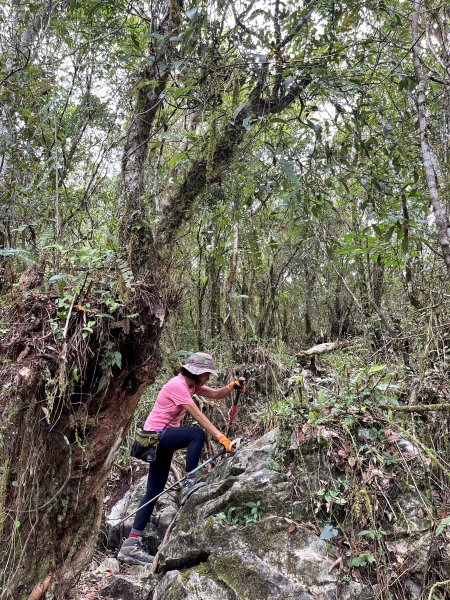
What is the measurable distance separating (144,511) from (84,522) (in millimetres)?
994

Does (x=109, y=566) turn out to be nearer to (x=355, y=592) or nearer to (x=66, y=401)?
(x=66, y=401)

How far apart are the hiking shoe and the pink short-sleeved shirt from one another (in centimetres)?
114

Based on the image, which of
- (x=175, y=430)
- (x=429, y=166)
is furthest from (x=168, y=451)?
(x=429, y=166)

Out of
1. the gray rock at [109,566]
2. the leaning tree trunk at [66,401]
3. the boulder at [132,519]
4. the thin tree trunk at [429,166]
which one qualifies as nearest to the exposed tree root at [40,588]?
the leaning tree trunk at [66,401]

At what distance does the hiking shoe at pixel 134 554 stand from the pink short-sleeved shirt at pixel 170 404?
1.14m

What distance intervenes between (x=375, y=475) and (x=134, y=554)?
2611 mm

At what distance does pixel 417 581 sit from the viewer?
284 cm

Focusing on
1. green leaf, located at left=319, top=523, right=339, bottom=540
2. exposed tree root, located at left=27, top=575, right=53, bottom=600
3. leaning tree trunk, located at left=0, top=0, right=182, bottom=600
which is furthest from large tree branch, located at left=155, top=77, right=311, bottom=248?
exposed tree root, located at left=27, top=575, right=53, bottom=600

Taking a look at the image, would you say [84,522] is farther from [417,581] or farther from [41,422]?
[417,581]

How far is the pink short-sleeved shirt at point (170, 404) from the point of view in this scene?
4.55 metres

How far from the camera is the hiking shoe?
13.8 ft

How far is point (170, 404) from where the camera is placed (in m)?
4.64

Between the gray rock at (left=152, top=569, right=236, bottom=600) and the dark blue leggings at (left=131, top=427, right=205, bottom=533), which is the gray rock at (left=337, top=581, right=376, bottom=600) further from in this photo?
the dark blue leggings at (left=131, top=427, right=205, bottom=533)

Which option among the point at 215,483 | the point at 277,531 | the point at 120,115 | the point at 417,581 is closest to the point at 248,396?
the point at 215,483
